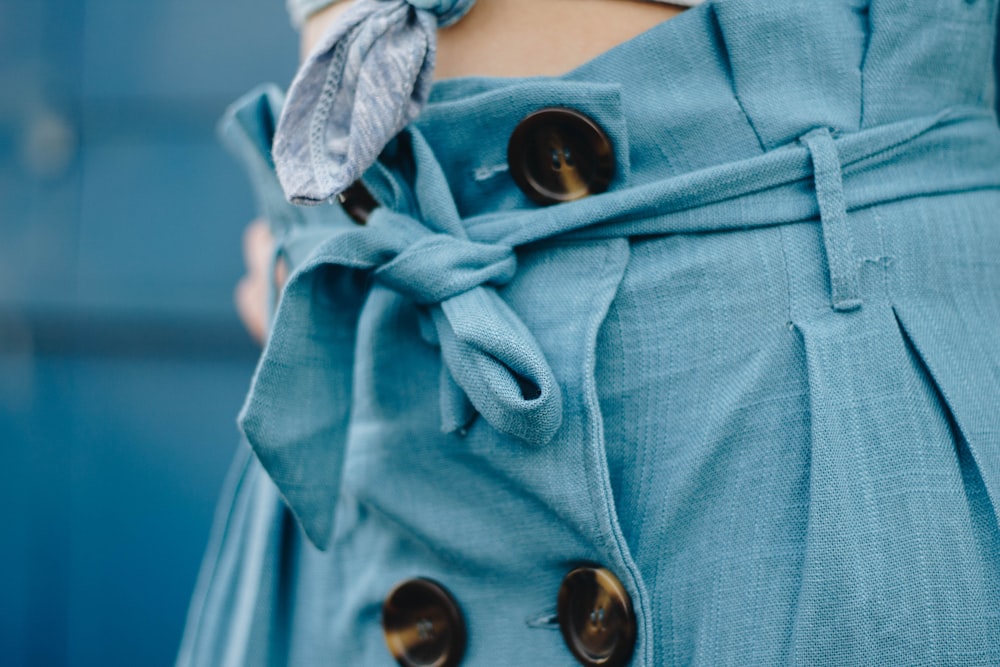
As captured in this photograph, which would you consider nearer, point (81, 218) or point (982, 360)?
point (982, 360)

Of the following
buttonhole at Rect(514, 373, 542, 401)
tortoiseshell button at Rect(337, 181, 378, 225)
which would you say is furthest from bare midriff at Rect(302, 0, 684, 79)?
buttonhole at Rect(514, 373, 542, 401)

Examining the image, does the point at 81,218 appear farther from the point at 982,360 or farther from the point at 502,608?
the point at 982,360

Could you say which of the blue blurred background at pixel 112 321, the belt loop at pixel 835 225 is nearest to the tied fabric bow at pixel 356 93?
the belt loop at pixel 835 225

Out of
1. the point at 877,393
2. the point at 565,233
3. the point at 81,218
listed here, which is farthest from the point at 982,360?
the point at 81,218

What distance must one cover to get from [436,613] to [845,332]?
34 cm

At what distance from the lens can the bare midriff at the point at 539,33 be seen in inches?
22.5

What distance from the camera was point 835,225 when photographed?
50cm

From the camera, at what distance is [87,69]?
1.49 meters

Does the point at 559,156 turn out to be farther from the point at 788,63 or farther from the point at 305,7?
the point at 305,7

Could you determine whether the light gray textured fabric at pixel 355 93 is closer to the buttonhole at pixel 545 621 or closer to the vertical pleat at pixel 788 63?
the vertical pleat at pixel 788 63

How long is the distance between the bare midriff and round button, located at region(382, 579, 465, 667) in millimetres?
369

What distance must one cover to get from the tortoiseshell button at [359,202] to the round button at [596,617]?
30 cm

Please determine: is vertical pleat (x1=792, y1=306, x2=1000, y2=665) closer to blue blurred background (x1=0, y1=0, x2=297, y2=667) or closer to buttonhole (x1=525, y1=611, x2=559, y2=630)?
buttonhole (x1=525, y1=611, x2=559, y2=630)

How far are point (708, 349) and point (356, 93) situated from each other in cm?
28
